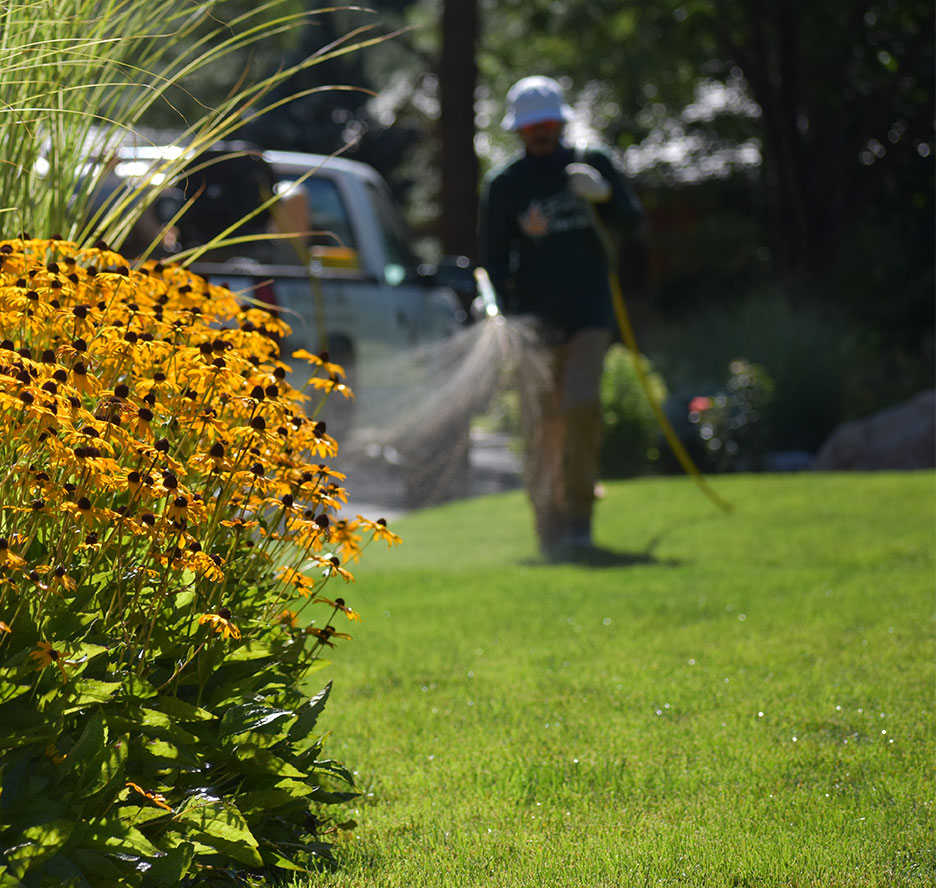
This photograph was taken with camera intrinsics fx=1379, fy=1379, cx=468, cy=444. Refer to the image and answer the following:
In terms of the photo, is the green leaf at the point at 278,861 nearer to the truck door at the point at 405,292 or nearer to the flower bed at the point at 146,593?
the flower bed at the point at 146,593

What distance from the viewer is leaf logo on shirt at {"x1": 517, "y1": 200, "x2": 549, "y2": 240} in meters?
6.93

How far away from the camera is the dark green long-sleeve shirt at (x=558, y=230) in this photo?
6.90 metres

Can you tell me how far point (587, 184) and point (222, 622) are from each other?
15.2ft

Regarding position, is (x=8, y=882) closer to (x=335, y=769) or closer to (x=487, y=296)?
(x=335, y=769)

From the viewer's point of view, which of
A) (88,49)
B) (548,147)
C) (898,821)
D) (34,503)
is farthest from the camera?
(548,147)

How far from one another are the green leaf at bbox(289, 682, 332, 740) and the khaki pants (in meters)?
4.31

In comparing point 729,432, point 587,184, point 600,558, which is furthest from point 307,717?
point 729,432

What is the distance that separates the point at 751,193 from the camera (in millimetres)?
21797

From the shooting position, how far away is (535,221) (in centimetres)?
693

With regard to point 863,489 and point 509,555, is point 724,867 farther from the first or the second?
point 863,489

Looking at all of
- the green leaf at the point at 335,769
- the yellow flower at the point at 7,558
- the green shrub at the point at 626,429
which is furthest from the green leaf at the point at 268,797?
the green shrub at the point at 626,429

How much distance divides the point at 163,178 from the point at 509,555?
4.30m

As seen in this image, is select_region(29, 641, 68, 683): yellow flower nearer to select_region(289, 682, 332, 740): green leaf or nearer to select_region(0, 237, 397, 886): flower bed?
select_region(0, 237, 397, 886): flower bed

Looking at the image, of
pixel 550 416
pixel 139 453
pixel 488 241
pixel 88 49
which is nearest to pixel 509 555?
pixel 550 416
